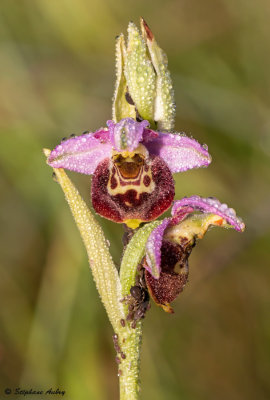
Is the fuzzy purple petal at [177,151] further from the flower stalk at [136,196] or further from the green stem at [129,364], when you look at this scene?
the green stem at [129,364]

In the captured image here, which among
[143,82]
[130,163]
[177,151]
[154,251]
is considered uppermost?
[143,82]

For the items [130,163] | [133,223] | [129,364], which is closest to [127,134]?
[130,163]

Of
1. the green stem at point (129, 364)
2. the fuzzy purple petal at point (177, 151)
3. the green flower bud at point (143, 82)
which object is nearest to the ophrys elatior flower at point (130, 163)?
the fuzzy purple petal at point (177, 151)

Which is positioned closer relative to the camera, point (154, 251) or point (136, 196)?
point (154, 251)

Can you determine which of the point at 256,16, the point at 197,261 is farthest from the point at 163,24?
the point at 197,261

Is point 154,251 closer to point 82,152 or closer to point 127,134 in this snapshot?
point 127,134

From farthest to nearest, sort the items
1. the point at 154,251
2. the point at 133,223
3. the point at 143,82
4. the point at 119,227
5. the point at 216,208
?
the point at 119,227 → the point at 143,82 → the point at 133,223 → the point at 216,208 → the point at 154,251

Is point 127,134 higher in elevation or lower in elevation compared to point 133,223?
higher
